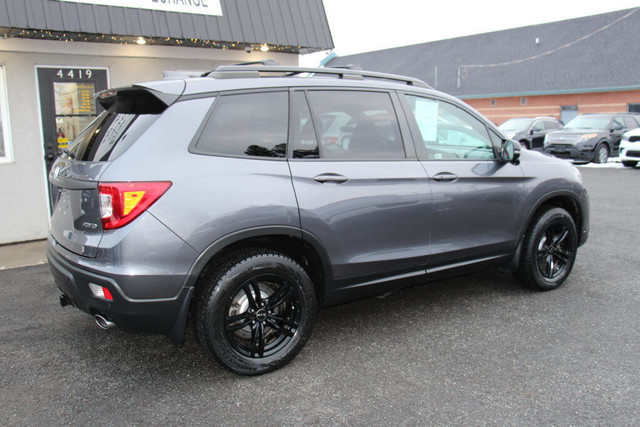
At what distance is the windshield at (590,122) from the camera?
18.2 metres

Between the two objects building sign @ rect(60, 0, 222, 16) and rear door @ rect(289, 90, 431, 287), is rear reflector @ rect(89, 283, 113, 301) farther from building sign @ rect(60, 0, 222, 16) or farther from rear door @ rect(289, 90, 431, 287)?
building sign @ rect(60, 0, 222, 16)

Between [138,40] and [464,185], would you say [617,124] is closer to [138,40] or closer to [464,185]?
[138,40]

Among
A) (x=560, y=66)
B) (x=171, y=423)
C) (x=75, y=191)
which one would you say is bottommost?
(x=171, y=423)

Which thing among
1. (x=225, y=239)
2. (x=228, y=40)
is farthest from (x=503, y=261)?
(x=228, y=40)

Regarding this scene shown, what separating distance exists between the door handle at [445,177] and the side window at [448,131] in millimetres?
147

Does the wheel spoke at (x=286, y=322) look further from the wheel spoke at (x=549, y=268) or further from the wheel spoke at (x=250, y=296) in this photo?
the wheel spoke at (x=549, y=268)

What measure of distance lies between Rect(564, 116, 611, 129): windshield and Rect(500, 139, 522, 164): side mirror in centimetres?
1602

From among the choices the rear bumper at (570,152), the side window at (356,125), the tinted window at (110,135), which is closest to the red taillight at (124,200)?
the tinted window at (110,135)

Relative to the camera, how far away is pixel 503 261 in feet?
14.9

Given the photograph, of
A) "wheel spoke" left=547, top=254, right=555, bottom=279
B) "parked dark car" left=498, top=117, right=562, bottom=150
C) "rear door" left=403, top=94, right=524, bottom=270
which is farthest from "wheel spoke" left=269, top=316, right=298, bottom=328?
"parked dark car" left=498, top=117, right=562, bottom=150

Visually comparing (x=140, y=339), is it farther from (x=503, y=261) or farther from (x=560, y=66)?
(x=560, y=66)

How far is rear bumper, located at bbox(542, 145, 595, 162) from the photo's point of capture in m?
17.2

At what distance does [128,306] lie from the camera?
9.46ft

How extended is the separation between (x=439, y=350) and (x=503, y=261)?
128 cm
